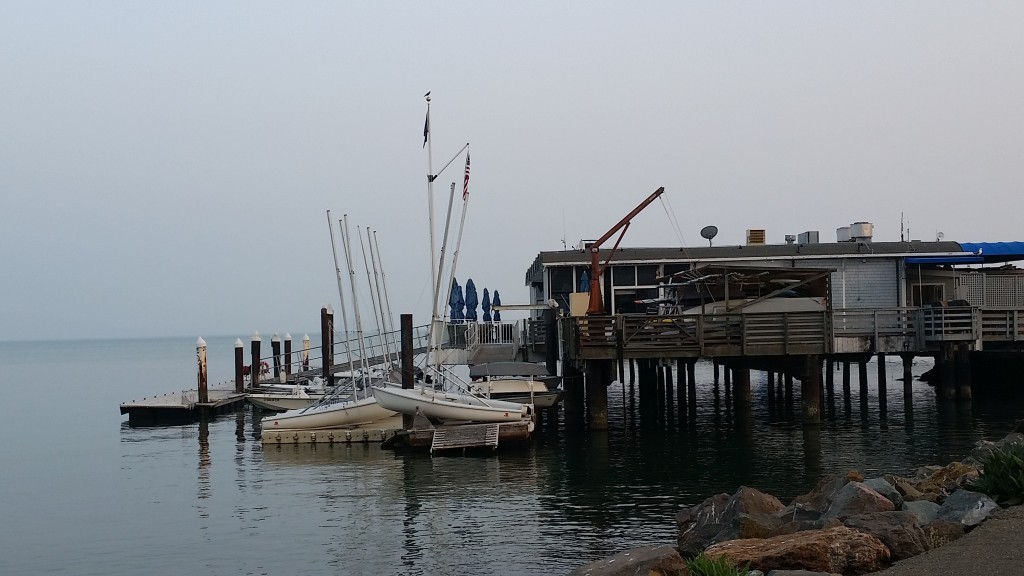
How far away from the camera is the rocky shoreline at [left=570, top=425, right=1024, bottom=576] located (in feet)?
42.5

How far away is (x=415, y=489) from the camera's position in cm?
2505

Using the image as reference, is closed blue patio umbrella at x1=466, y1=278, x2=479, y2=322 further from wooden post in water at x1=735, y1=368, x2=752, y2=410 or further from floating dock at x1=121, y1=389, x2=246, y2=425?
wooden post in water at x1=735, y1=368, x2=752, y2=410

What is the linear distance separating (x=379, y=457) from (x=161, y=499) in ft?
21.0

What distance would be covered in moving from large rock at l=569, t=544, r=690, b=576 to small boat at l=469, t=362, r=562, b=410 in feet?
62.2

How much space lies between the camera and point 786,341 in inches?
1182

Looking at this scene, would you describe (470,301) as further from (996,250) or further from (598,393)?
(996,250)

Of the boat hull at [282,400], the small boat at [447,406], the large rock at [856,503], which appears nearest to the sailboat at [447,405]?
the small boat at [447,406]

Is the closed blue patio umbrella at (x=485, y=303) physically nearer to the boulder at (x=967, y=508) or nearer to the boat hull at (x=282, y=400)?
the boat hull at (x=282, y=400)

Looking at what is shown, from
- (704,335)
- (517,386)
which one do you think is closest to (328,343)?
(517,386)

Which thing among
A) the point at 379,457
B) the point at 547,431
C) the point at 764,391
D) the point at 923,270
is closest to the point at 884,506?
the point at 379,457

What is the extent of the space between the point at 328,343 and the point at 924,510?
123ft

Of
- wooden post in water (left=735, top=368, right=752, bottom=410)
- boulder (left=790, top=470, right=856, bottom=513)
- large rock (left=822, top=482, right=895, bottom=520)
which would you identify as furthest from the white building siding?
large rock (left=822, top=482, right=895, bottom=520)

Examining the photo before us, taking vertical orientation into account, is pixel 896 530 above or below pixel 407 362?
below

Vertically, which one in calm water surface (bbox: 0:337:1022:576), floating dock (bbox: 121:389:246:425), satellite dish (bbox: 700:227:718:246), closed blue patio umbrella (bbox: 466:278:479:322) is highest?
satellite dish (bbox: 700:227:718:246)
